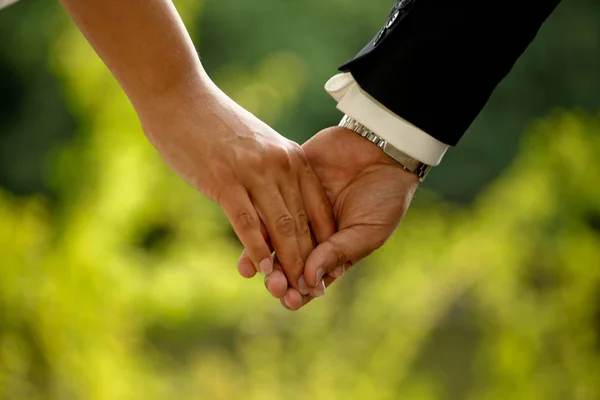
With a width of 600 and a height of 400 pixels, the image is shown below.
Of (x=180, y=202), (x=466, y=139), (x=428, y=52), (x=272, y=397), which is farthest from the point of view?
(x=466, y=139)

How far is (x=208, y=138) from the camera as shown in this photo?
3.87ft

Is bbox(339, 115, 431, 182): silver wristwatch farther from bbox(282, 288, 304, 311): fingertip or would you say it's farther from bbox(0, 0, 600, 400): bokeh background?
bbox(0, 0, 600, 400): bokeh background

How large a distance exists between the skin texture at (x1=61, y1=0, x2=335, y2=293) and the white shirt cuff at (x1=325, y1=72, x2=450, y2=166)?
3.8 inches

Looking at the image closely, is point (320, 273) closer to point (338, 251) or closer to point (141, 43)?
point (338, 251)

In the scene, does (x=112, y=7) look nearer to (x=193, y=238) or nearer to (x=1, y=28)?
(x=193, y=238)

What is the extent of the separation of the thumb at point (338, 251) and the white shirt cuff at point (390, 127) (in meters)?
0.12

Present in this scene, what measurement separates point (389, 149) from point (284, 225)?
0.18 meters

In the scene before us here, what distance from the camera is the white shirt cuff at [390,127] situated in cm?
124

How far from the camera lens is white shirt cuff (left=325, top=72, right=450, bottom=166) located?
4.07 ft

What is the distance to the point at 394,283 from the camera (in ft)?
7.47

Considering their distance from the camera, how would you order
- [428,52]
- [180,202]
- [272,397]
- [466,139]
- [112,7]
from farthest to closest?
[466,139]
[180,202]
[272,397]
[428,52]
[112,7]

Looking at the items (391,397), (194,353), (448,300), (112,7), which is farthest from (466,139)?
(112,7)

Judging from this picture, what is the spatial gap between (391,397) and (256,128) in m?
1.15

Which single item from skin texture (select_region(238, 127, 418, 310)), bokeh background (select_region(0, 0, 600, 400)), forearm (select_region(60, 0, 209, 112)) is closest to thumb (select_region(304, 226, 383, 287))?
skin texture (select_region(238, 127, 418, 310))
